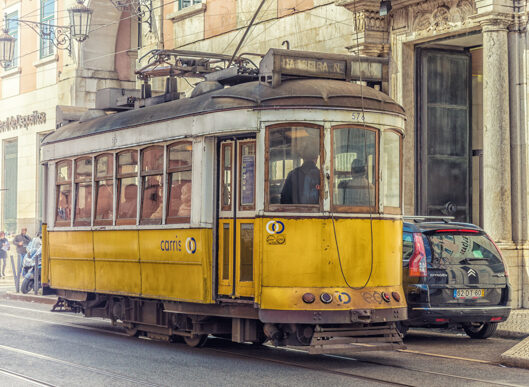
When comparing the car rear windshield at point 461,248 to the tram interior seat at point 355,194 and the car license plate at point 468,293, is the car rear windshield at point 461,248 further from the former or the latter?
the tram interior seat at point 355,194

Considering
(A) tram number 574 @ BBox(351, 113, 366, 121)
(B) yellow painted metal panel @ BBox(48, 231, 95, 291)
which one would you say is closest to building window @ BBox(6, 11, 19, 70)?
(B) yellow painted metal panel @ BBox(48, 231, 95, 291)

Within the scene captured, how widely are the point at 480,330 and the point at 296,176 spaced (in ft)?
14.4

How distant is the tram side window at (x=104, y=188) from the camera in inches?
531

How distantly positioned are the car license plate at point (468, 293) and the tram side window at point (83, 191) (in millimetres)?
4854

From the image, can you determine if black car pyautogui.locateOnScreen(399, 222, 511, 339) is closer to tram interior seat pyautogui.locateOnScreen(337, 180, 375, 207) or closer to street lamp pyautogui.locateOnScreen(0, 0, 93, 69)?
tram interior seat pyautogui.locateOnScreen(337, 180, 375, 207)

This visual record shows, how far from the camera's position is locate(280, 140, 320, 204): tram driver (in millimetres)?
10750

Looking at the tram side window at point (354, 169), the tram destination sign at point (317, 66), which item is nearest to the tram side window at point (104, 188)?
the tram destination sign at point (317, 66)

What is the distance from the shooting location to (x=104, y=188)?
1367cm

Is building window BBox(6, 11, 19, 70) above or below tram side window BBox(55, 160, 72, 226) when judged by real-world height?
above

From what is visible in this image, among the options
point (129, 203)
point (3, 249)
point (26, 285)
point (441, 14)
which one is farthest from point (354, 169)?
point (3, 249)

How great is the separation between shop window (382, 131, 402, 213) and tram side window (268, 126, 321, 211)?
2.71ft

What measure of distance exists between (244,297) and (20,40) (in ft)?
89.1

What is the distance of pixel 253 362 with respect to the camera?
36.2 ft

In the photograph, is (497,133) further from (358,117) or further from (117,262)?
(117,262)
